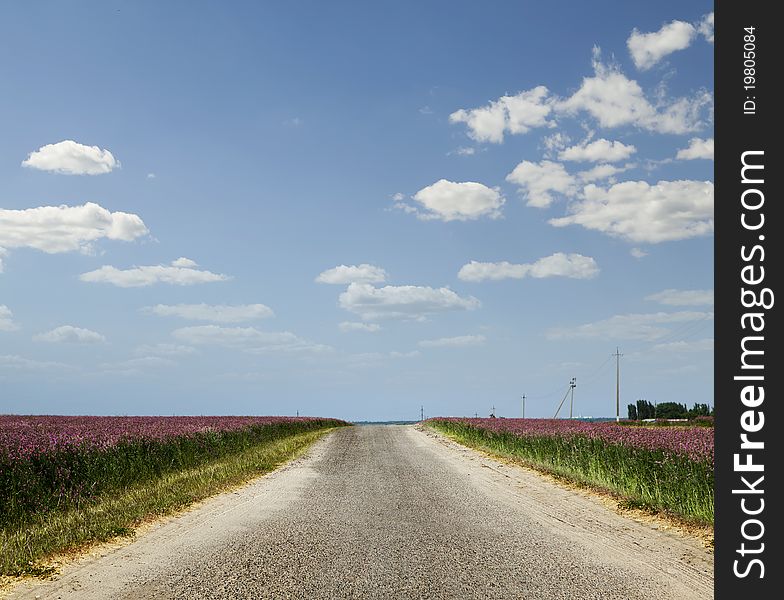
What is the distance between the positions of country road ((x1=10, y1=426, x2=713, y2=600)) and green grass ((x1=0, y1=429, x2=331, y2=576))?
516 millimetres

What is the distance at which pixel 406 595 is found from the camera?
6801mm

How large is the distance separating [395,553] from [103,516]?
5657 mm

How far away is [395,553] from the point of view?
338 inches

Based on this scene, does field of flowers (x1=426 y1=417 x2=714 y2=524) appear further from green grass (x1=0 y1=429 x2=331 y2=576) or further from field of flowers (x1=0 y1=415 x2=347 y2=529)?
field of flowers (x1=0 y1=415 x2=347 y2=529)

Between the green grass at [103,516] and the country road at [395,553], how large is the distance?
0.52 m

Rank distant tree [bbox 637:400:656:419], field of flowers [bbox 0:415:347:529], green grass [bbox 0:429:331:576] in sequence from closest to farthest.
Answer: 1. green grass [bbox 0:429:331:576]
2. field of flowers [bbox 0:415:347:529]
3. distant tree [bbox 637:400:656:419]

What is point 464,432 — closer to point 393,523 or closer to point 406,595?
point 393,523

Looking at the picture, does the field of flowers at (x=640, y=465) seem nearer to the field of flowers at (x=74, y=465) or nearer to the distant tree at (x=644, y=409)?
the field of flowers at (x=74, y=465)

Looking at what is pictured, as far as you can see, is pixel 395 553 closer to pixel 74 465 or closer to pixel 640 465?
pixel 640 465

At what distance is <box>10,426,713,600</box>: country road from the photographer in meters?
7.11
